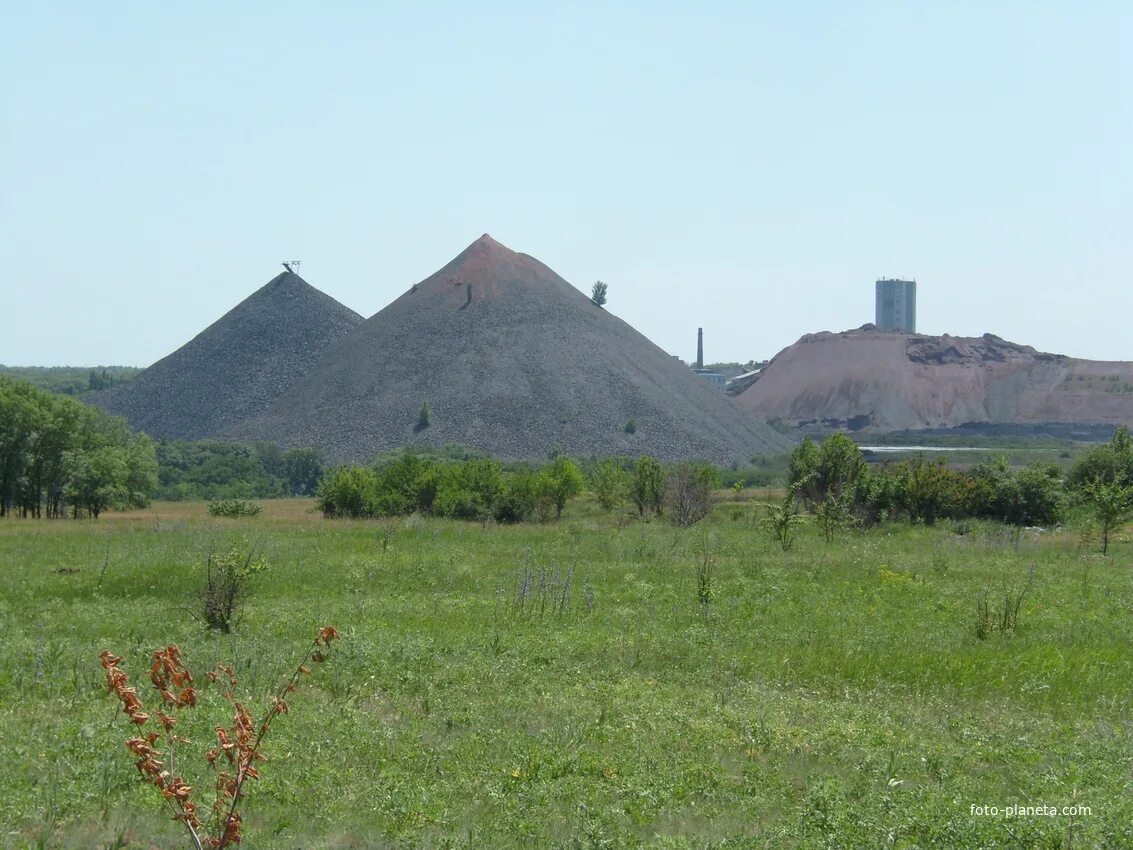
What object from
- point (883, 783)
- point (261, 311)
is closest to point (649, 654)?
point (883, 783)

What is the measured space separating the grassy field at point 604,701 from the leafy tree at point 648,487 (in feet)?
47.2

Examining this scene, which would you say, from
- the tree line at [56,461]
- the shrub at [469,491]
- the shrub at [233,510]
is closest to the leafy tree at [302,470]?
the tree line at [56,461]

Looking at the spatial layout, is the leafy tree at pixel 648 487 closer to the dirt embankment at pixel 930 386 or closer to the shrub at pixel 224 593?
the shrub at pixel 224 593

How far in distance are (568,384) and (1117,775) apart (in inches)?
2822

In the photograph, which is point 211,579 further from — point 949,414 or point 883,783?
point 949,414

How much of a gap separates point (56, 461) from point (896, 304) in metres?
144

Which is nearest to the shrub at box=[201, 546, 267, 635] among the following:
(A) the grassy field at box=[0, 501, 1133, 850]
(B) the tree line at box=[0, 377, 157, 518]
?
(A) the grassy field at box=[0, 501, 1133, 850]

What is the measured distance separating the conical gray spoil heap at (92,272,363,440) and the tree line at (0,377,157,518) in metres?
36.0

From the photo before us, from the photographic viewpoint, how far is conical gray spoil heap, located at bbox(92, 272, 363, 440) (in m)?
83.3

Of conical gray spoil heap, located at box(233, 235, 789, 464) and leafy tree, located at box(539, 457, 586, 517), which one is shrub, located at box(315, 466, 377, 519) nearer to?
leafy tree, located at box(539, 457, 586, 517)

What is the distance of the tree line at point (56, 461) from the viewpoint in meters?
40.5

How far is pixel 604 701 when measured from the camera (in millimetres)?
9828

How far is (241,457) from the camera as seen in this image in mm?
66000

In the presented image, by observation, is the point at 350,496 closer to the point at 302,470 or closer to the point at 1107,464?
the point at 1107,464
